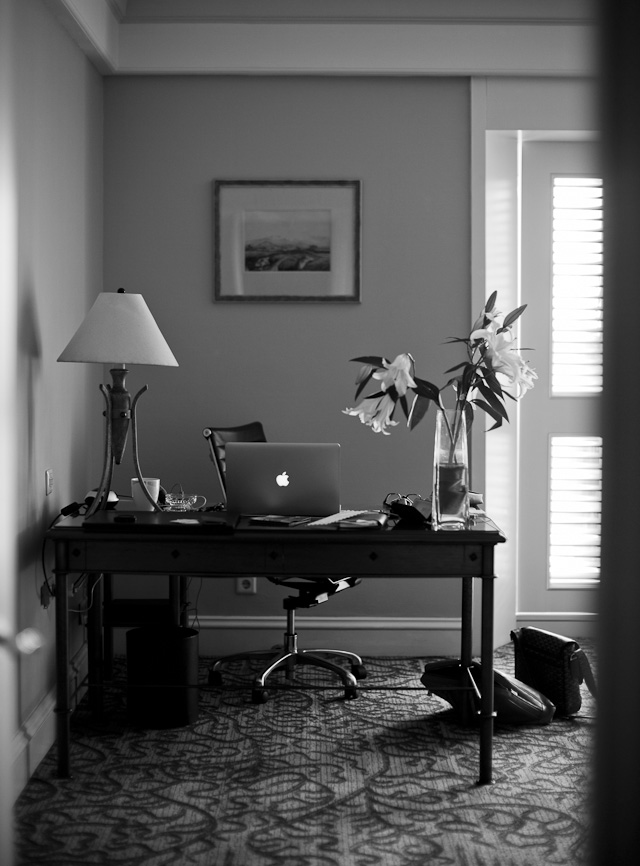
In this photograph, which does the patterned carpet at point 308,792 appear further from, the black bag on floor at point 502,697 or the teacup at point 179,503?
the teacup at point 179,503

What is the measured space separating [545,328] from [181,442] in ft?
6.47

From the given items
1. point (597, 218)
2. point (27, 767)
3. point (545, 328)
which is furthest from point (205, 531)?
point (597, 218)

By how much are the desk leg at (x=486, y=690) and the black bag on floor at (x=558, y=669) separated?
734 millimetres

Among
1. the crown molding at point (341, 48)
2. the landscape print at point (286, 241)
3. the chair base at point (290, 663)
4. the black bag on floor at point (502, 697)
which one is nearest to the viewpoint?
the black bag on floor at point (502, 697)

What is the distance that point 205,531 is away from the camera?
2.96m

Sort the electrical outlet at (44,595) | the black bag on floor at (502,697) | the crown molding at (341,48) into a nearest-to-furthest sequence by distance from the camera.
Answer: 1. the electrical outlet at (44,595)
2. the black bag on floor at (502,697)
3. the crown molding at (341,48)

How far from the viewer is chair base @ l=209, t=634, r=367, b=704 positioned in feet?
12.5

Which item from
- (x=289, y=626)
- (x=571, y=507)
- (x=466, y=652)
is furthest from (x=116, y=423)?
(x=571, y=507)

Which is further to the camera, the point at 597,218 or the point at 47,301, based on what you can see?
the point at 597,218

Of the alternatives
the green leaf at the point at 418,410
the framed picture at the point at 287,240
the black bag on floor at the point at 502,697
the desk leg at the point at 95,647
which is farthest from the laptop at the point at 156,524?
the framed picture at the point at 287,240

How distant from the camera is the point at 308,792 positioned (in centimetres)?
294

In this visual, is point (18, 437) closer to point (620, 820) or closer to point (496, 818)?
point (496, 818)

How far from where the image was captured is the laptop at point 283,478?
3.10m

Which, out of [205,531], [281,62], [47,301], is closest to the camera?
[205,531]
